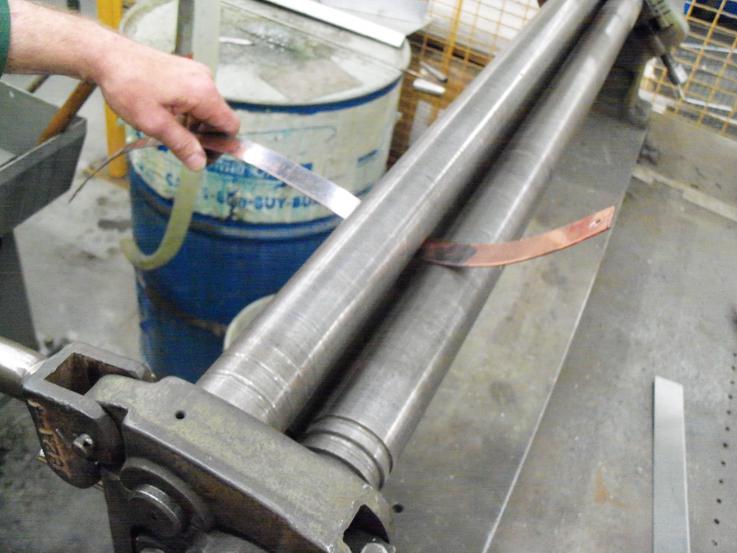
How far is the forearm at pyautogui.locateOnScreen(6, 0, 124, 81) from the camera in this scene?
0.71 m

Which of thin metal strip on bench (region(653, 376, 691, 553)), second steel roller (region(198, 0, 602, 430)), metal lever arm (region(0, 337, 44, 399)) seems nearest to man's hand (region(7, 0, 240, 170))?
second steel roller (region(198, 0, 602, 430))

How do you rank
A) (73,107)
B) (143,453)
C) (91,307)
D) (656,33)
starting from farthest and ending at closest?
(91,307) < (656,33) < (73,107) < (143,453)

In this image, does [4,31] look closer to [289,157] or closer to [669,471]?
[289,157]

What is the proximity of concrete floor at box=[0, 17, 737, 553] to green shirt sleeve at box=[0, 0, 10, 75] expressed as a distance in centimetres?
42

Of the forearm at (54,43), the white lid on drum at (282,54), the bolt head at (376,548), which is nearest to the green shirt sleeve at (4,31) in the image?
the forearm at (54,43)

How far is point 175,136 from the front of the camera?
730 mm

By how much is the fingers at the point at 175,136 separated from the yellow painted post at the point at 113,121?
42.5 inches

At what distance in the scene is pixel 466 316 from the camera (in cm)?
63

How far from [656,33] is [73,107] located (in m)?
1.06

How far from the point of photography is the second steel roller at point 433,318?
49cm

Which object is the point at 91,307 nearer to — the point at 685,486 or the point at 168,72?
the point at 168,72

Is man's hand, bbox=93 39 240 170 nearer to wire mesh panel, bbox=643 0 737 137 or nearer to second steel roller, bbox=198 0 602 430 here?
second steel roller, bbox=198 0 602 430

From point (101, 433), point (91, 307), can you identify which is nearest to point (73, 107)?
point (101, 433)

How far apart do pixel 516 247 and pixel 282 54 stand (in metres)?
0.73
